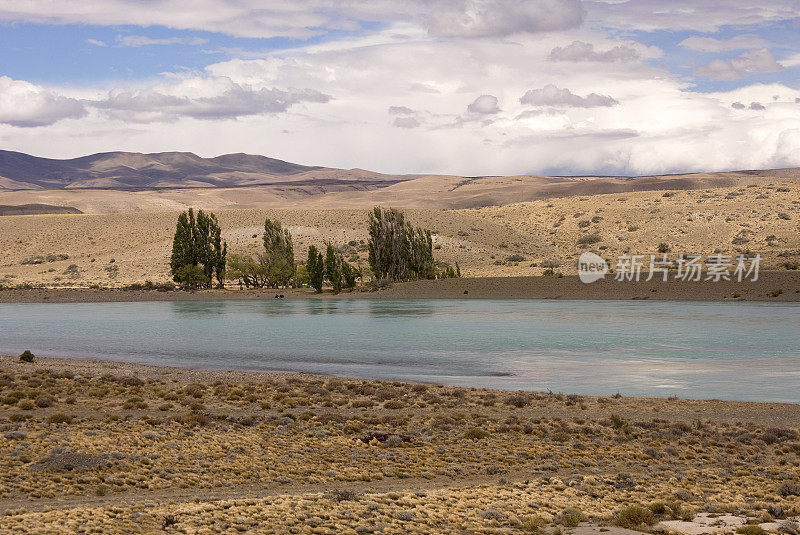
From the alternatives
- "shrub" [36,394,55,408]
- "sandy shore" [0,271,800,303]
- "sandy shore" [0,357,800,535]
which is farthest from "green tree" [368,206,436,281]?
"shrub" [36,394,55,408]

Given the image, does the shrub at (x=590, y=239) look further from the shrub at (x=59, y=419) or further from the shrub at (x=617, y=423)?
the shrub at (x=59, y=419)

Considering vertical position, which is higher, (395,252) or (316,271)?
(395,252)

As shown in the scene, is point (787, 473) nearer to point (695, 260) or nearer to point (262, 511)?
point (262, 511)

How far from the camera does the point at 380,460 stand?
13.8 metres

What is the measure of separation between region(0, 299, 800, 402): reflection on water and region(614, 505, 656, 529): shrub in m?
11.0

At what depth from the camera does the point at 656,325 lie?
37125mm

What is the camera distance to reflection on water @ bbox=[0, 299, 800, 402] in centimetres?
2367

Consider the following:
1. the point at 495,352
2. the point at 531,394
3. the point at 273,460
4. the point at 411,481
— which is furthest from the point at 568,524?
the point at 495,352

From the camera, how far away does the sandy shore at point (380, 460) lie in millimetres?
10289

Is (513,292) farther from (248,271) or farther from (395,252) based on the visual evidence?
(248,271)

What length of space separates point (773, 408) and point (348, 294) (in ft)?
142

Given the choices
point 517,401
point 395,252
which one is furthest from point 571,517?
point 395,252

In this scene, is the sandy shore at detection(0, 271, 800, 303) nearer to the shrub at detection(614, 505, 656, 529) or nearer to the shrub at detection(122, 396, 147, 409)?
the shrub at detection(122, 396, 147, 409)

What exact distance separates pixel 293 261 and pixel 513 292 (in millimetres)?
20199
